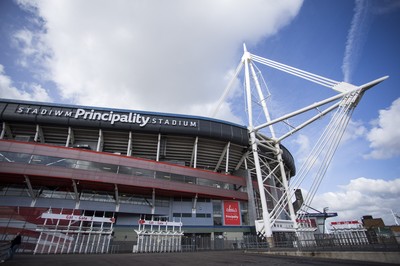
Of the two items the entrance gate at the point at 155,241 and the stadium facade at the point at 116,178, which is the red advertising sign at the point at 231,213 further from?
the entrance gate at the point at 155,241

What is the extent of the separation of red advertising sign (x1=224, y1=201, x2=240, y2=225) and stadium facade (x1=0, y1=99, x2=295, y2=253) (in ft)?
0.57

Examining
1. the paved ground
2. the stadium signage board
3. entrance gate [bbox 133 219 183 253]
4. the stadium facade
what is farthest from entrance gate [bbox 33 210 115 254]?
the stadium signage board

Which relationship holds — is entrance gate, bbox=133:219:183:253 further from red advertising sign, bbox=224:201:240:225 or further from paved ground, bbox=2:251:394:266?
paved ground, bbox=2:251:394:266

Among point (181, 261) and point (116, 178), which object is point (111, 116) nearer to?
point (116, 178)

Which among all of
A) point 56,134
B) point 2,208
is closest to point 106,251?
point 2,208

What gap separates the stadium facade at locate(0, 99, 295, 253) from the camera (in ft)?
91.2

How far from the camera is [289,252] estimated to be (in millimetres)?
17391

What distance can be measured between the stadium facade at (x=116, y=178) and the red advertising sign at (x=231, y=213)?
0.57 feet

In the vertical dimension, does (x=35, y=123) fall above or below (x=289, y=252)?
above

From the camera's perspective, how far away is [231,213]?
37.9 m

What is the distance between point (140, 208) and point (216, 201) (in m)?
13.4

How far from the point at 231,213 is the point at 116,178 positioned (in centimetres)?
2081

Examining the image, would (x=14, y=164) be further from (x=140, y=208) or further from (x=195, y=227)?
(x=195, y=227)

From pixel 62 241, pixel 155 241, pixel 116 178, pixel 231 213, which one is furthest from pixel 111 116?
pixel 231 213
